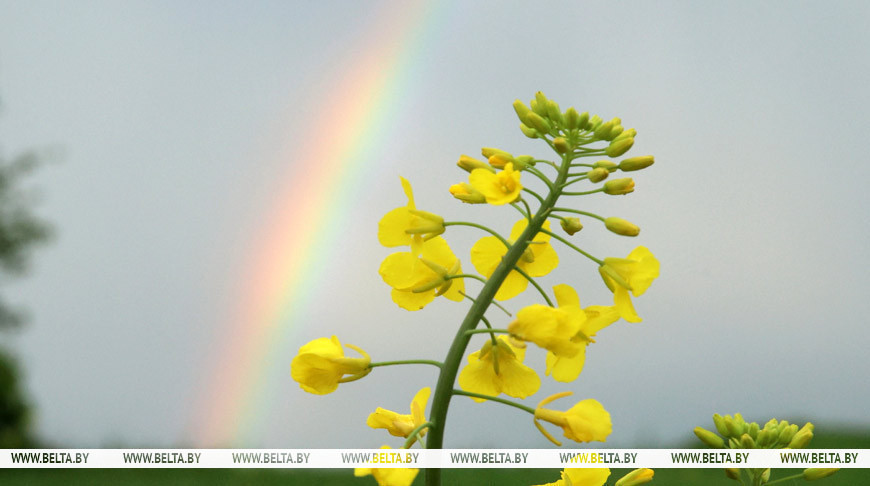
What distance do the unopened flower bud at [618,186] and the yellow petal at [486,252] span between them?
30 cm

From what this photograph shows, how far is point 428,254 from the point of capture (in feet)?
6.13

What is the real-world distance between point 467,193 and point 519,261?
0.78ft

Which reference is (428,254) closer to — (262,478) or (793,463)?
(793,463)

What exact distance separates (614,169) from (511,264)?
411mm

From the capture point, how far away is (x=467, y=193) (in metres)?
1.79

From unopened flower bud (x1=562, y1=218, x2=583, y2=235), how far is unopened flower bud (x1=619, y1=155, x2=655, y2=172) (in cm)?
24

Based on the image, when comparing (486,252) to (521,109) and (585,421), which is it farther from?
(585,421)

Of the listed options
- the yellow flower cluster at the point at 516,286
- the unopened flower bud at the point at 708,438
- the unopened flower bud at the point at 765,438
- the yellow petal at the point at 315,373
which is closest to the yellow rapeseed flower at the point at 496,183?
the yellow flower cluster at the point at 516,286

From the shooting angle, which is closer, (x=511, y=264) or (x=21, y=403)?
(x=511, y=264)

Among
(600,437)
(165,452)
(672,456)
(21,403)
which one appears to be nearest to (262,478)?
(165,452)

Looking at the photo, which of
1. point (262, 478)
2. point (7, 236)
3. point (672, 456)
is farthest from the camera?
point (7, 236)

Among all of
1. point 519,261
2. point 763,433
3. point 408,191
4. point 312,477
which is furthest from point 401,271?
point 312,477

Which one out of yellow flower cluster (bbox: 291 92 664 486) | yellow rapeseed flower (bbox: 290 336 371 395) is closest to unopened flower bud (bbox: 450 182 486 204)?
yellow flower cluster (bbox: 291 92 664 486)

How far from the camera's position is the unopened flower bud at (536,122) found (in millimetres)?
1896
